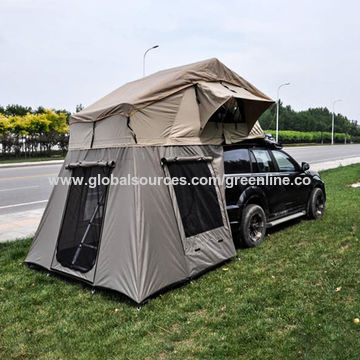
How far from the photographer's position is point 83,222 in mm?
4547

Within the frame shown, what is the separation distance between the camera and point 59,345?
3.13 m

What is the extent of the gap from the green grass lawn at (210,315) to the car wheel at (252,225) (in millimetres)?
364

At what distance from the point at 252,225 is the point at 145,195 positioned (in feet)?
7.68

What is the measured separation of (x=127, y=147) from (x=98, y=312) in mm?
1859

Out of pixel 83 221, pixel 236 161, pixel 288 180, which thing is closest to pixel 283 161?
pixel 288 180

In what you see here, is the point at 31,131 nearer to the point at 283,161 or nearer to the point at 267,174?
the point at 283,161

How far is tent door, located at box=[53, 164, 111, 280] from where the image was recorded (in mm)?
4344

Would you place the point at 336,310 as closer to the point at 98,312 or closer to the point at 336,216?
the point at 98,312

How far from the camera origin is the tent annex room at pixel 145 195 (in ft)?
13.3

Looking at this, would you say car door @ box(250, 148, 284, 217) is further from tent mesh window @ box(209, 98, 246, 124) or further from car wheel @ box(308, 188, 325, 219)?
car wheel @ box(308, 188, 325, 219)

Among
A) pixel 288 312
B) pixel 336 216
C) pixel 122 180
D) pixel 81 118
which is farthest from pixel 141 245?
pixel 336 216

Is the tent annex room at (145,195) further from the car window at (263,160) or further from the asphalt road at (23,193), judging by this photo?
the asphalt road at (23,193)

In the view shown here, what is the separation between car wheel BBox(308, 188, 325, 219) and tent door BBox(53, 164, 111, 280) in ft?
15.5

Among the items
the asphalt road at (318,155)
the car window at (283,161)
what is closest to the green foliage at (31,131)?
the asphalt road at (318,155)
